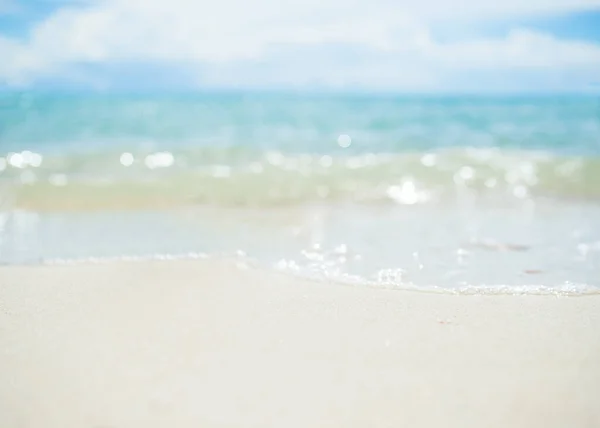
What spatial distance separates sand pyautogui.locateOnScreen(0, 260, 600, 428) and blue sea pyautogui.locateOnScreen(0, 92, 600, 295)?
0.48m

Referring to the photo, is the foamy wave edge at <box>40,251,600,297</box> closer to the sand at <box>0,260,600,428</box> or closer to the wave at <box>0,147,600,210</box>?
the sand at <box>0,260,600,428</box>

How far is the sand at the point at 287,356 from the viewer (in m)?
2.17

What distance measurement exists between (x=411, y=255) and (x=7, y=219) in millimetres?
3551

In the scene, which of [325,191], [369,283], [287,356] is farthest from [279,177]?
[287,356]

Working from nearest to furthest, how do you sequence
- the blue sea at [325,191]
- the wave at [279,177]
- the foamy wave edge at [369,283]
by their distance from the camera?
the foamy wave edge at [369,283], the blue sea at [325,191], the wave at [279,177]

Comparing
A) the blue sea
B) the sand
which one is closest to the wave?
the blue sea

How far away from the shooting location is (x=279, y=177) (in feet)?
25.2

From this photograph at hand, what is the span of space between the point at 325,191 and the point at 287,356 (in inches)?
182

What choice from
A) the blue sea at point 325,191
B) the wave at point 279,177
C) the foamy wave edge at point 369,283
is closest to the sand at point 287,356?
the foamy wave edge at point 369,283

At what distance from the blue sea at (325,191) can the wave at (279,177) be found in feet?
0.12

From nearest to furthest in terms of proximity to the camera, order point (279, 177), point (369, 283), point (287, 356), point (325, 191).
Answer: point (287, 356), point (369, 283), point (325, 191), point (279, 177)

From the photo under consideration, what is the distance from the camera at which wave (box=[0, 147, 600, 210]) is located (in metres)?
6.63

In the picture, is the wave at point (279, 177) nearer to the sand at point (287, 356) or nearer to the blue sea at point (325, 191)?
the blue sea at point (325, 191)

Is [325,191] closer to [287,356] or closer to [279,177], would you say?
[279,177]
